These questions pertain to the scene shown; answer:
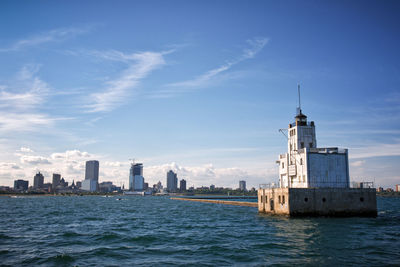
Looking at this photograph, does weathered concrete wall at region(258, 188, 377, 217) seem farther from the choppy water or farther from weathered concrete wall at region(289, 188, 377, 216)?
the choppy water

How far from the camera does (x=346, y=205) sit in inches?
1854

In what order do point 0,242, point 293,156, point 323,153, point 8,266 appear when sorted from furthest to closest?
point 293,156 < point 323,153 < point 0,242 < point 8,266

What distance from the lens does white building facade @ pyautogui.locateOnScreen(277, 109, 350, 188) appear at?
49.3 metres

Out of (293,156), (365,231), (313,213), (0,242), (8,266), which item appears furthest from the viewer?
(293,156)

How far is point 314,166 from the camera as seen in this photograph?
4944 centimetres

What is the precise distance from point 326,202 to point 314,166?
5.90 meters

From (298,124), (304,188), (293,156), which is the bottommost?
(304,188)

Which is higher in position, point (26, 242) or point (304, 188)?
point (304, 188)

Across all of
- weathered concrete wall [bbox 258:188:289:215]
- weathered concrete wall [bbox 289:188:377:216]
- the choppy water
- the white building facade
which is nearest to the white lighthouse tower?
the white building facade

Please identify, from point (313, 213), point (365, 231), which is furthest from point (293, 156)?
point (365, 231)

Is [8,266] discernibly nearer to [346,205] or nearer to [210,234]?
[210,234]

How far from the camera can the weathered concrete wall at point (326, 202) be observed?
45.8 m

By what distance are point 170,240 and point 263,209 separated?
29.5 meters

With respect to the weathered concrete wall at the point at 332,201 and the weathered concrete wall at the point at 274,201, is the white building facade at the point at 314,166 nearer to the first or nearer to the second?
the weathered concrete wall at the point at 332,201
